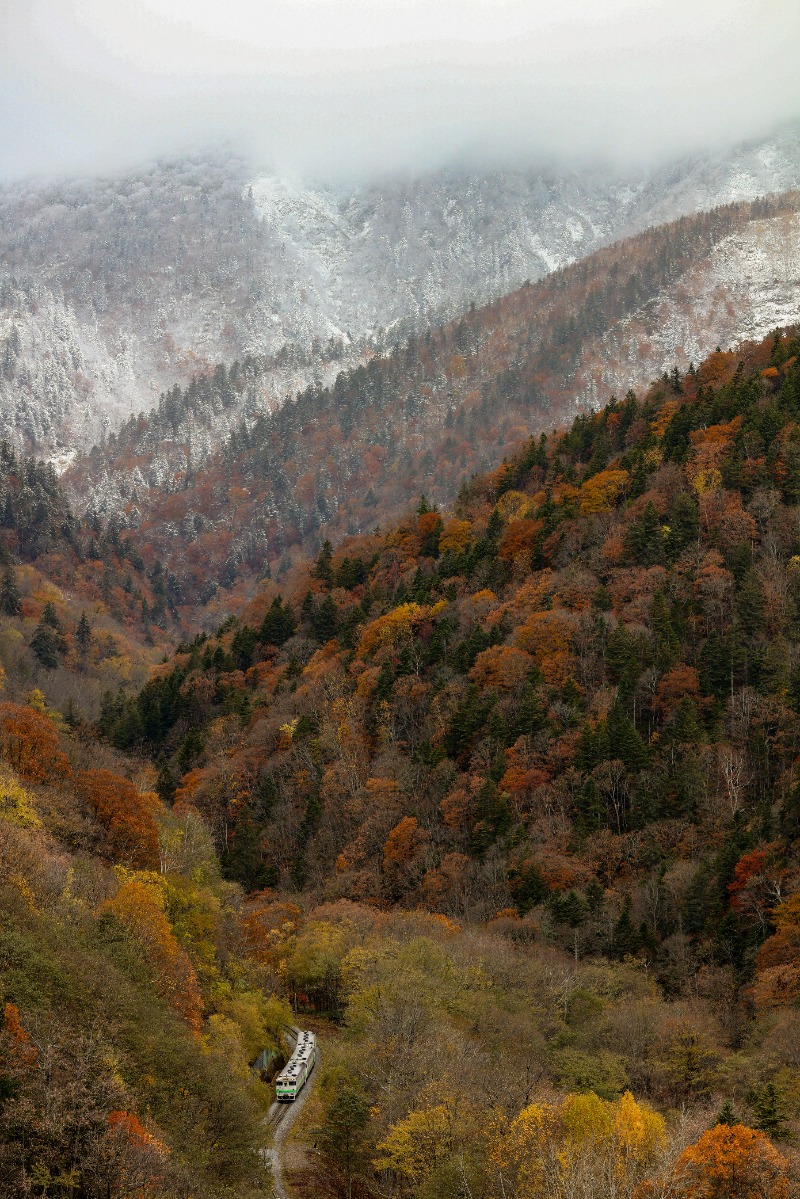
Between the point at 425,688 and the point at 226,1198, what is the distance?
250 feet

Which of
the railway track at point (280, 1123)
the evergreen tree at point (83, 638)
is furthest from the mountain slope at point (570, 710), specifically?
the evergreen tree at point (83, 638)

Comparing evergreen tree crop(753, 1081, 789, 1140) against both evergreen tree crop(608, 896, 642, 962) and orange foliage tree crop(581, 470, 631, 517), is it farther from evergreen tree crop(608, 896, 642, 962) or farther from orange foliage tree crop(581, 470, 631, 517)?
orange foliage tree crop(581, 470, 631, 517)

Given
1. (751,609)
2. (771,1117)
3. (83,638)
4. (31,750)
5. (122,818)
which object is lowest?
(83,638)

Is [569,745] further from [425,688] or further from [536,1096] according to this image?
[536,1096]

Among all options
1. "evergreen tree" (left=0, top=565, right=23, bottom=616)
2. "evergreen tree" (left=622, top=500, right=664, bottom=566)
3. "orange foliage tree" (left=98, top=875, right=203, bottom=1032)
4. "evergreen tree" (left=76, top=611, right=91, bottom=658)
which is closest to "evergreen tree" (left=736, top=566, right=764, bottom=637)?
"evergreen tree" (left=622, top=500, right=664, bottom=566)

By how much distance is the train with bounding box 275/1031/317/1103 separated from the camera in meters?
59.7

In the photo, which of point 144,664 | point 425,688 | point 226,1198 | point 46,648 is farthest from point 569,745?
point 144,664

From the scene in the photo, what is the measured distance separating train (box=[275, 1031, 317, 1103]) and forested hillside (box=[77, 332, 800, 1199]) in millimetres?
4811

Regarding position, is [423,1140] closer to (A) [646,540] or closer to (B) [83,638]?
(A) [646,540]

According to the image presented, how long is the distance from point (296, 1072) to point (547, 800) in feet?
116

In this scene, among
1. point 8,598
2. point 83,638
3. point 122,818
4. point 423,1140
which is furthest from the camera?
point 83,638

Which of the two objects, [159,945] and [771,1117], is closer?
[771,1117]

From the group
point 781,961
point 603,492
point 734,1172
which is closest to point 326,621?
point 603,492

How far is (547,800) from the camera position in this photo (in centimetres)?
8994
